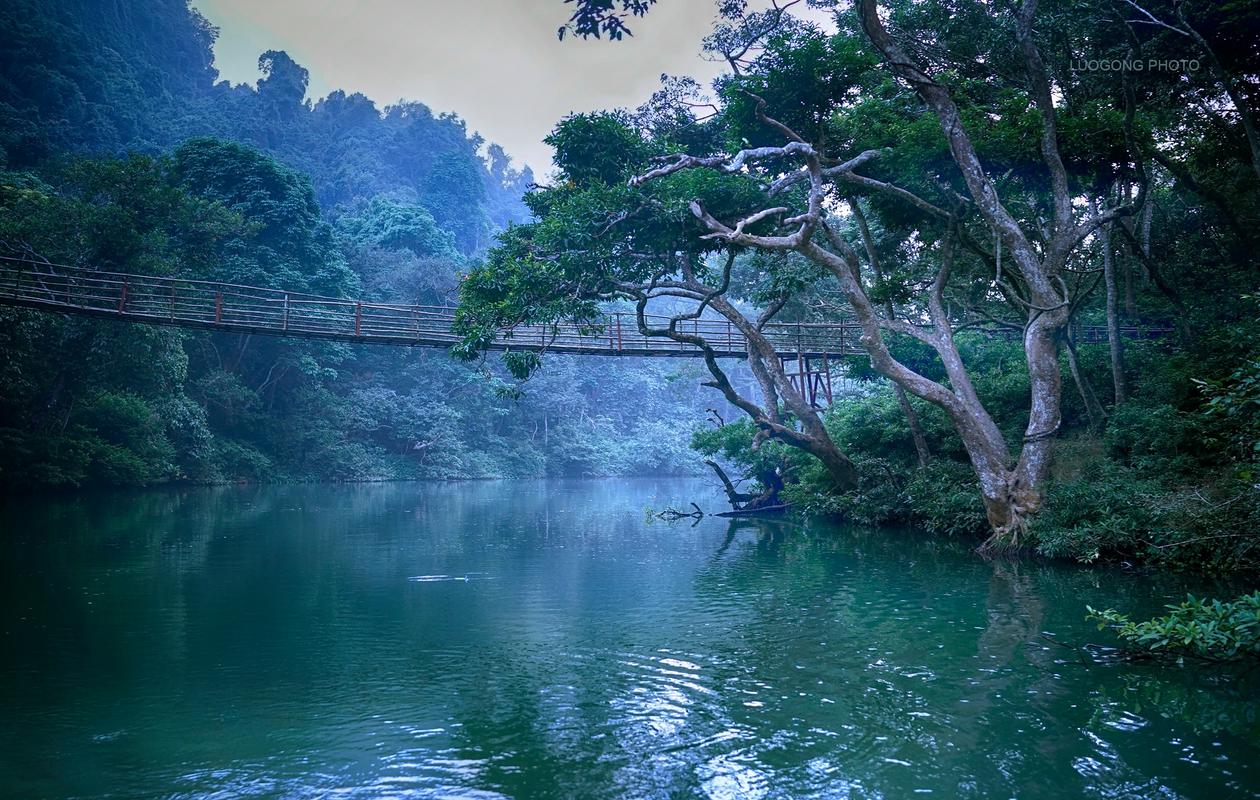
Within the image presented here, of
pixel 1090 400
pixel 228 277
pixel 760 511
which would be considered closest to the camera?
pixel 1090 400

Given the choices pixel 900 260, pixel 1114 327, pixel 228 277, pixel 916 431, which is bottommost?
pixel 916 431

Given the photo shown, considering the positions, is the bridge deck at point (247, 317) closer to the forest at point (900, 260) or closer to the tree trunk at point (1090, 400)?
the forest at point (900, 260)

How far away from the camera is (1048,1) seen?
11.8 metres

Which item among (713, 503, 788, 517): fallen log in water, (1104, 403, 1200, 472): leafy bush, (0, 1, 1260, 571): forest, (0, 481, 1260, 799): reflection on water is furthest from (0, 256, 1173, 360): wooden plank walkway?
(0, 481, 1260, 799): reflection on water

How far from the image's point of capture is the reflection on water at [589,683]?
3973mm

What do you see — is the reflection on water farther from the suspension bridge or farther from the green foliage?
the suspension bridge

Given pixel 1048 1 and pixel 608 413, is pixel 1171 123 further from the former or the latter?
pixel 608 413

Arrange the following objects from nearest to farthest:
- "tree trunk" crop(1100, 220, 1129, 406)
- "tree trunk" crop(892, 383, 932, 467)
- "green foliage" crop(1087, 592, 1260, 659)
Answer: "green foliage" crop(1087, 592, 1260, 659) < "tree trunk" crop(1100, 220, 1129, 406) < "tree trunk" crop(892, 383, 932, 467)

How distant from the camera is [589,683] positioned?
5512mm

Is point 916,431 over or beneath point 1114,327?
beneath

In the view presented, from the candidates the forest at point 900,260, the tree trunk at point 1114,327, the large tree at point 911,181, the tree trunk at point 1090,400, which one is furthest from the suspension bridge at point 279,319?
the tree trunk at point 1090,400

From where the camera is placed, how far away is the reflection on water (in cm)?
397

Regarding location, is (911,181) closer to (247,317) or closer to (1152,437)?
(1152,437)

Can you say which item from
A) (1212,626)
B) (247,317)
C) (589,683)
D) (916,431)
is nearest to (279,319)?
(247,317)
